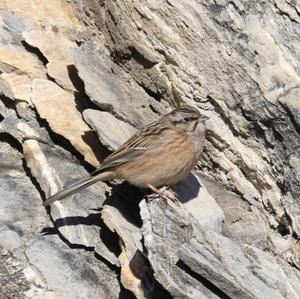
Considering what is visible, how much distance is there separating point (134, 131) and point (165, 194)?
1.28 m

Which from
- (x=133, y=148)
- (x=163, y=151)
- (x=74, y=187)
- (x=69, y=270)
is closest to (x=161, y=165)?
(x=163, y=151)

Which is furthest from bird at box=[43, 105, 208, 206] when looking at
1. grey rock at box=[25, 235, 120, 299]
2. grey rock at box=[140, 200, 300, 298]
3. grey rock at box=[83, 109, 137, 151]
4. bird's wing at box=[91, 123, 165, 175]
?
grey rock at box=[25, 235, 120, 299]

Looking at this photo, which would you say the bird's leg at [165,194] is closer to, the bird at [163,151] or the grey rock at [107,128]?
the bird at [163,151]

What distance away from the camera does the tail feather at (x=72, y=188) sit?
32.8 feet

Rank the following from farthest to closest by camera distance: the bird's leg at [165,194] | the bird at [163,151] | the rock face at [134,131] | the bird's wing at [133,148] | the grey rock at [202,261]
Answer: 1. the bird at [163,151]
2. the bird's wing at [133,148]
3. the bird's leg at [165,194]
4. the rock face at [134,131]
5. the grey rock at [202,261]

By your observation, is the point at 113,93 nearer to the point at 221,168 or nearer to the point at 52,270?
the point at 221,168

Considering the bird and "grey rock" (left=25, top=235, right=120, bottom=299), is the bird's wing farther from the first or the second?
"grey rock" (left=25, top=235, right=120, bottom=299)

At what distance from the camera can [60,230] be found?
32.5 feet

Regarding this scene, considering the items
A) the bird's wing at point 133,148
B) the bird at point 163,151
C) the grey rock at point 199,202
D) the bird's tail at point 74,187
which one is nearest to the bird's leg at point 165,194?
the bird at point 163,151

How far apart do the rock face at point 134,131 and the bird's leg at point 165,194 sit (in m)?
0.23

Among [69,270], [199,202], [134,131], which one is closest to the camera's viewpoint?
[69,270]

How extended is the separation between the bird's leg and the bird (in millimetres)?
25

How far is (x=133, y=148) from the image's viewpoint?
34.8ft

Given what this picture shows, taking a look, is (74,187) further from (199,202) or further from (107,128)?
(199,202)
